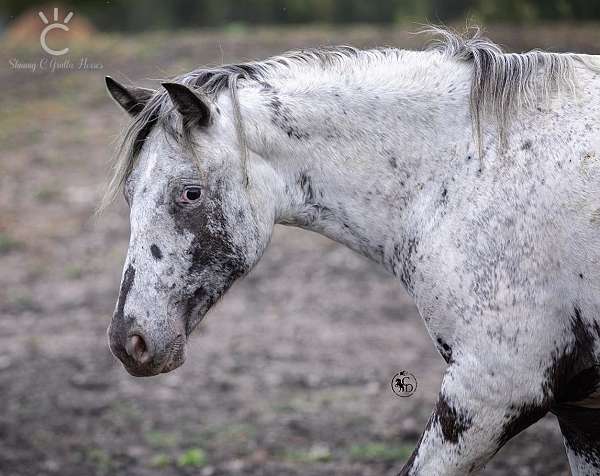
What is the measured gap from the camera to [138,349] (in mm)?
2645

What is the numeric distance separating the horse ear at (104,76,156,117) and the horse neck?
0.37 m

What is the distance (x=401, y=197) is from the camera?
2.72 m

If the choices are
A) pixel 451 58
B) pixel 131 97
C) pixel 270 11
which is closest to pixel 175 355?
pixel 131 97

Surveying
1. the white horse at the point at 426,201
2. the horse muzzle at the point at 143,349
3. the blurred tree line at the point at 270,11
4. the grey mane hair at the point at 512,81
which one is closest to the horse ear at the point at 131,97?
the white horse at the point at 426,201

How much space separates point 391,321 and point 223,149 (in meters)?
4.28

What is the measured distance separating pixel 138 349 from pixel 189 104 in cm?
79

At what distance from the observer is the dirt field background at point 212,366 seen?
4.78 metres

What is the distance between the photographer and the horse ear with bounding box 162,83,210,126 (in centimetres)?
259

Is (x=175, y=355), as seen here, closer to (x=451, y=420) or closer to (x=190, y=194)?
(x=190, y=194)

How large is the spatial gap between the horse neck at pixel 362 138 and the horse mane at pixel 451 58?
0.19ft

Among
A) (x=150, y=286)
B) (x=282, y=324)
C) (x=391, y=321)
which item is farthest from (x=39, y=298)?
(x=150, y=286)

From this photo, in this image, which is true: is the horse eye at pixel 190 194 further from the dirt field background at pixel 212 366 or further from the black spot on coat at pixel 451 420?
Result: the black spot on coat at pixel 451 420

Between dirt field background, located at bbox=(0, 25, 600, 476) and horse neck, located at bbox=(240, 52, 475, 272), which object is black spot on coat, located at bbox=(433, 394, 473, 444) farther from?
dirt field background, located at bbox=(0, 25, 600, 476)

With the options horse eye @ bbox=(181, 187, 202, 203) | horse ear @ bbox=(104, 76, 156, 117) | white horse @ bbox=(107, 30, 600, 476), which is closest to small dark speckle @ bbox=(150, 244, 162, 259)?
white horse @ bbox=(107, 30, 600, 476)
